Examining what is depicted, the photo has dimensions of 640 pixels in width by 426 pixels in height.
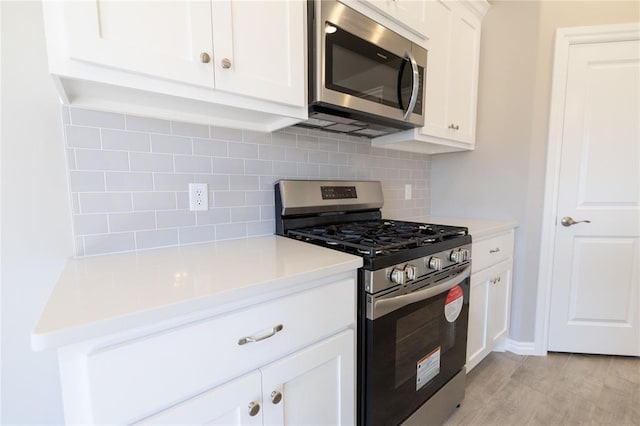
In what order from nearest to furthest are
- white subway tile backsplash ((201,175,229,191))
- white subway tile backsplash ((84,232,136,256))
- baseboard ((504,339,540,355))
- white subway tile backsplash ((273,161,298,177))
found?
white subway tile backsplash ((84,232,136,256)) → white subway tile backsplash ((201,175,229,191)) → white subway tile backsplash ((273,161,298,177)) → baseboard ((504,339,540,355))

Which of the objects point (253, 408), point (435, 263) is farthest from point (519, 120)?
point (253, 408)

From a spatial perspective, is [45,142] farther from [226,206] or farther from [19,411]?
[19,411]

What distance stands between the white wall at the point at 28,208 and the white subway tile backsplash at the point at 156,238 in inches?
8.4

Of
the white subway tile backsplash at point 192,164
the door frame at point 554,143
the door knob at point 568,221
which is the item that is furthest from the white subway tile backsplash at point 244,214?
the door knob at point 568,221

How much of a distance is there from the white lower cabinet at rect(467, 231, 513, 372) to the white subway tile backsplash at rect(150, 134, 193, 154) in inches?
60.1

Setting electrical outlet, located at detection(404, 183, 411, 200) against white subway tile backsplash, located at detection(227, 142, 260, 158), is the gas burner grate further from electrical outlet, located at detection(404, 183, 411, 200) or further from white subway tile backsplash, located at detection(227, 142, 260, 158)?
electrical outlet, located at detection(404, 183, 411, 200)

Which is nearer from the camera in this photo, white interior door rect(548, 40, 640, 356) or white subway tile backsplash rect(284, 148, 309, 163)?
white subway tile backsplash rect(284, 148, 309, 163)

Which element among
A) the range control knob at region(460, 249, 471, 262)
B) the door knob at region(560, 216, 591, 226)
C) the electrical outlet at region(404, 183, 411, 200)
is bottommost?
the range control knob at region(460, 249, 471, 262)

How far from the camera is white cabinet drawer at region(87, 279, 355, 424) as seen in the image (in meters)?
0.61

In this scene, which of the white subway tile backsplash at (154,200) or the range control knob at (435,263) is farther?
the range control knob at (435,263)

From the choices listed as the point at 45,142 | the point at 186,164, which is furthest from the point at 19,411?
the point at 186,164

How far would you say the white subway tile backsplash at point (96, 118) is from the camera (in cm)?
102

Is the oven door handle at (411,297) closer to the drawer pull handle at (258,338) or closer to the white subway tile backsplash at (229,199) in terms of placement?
the drawer pull handle at (258,338)

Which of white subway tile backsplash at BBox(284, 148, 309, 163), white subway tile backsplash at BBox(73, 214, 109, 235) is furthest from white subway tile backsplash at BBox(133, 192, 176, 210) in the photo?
white subway tile backsplash at BBox(284, 148, 309, 163)
